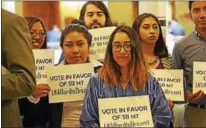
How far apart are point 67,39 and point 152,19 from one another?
1.66 ft

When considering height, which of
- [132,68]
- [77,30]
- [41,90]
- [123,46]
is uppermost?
[77,30]

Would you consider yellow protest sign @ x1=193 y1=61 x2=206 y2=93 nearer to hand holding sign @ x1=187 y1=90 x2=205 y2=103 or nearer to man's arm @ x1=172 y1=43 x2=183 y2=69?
Answer: hand holding sign @ x1=187 y1=90 x2=205 y2=103

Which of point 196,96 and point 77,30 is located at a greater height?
point 77,30

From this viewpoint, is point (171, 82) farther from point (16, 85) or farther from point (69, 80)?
point (16, 85)

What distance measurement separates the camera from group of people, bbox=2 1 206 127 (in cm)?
127

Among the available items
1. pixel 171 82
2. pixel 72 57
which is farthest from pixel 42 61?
pixel 171 82

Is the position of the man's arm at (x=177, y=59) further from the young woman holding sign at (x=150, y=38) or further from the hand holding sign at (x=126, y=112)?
Result: the hand holding sign at (x=126, y=112)

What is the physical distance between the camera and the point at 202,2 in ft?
6.72

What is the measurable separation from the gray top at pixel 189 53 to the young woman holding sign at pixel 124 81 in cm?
43

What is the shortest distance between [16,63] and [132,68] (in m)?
0.68

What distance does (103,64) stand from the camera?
1846mm

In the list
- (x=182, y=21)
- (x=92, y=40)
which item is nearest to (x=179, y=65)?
(x=92, y=40)

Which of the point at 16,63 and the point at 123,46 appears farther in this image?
the point at 123,46

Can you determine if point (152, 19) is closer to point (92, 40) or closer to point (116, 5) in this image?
point (92, 40)
